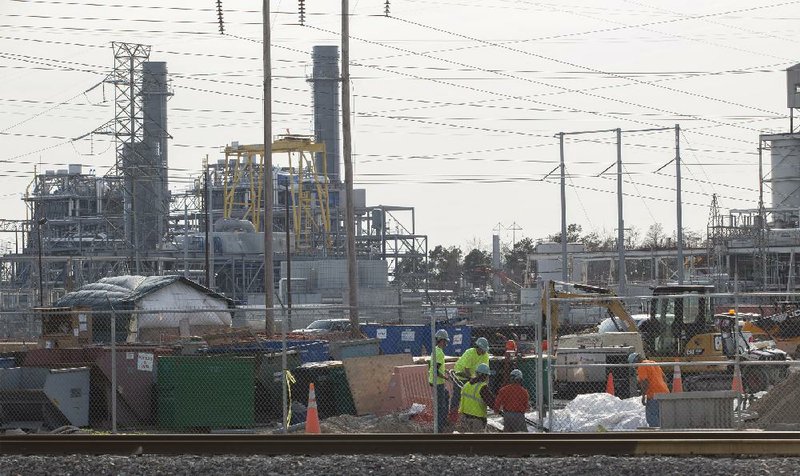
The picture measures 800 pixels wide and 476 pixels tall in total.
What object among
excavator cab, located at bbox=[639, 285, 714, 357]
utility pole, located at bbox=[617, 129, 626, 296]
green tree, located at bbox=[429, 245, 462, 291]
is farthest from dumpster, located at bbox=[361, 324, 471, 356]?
green tree, located at bbox=[429, 245, 462, 291]

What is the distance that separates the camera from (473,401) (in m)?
18.4

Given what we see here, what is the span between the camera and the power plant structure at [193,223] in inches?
2709

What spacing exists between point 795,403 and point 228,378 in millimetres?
9279

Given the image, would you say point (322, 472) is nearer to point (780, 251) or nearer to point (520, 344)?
Result: point (520, 344)

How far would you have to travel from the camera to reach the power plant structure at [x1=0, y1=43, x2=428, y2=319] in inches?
2709

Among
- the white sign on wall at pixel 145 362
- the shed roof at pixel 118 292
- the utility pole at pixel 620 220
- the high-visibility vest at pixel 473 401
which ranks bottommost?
the high-visibility vest at pixel 473 401

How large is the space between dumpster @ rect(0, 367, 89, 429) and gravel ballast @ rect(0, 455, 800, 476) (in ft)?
23.4

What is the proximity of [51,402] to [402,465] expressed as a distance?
384 inches

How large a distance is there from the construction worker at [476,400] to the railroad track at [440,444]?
2.01 metres

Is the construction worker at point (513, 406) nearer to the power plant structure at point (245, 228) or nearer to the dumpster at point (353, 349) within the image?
the dumpster at point (353, 349)

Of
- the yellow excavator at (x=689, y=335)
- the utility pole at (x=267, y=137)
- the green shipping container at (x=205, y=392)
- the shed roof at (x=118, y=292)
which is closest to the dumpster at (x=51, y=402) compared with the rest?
the green shipping container at (x=205, y=392)

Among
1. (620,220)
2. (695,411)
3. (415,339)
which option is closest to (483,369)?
(695,411)

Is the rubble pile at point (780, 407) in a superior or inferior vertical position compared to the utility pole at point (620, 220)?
inferior

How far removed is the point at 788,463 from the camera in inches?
542
